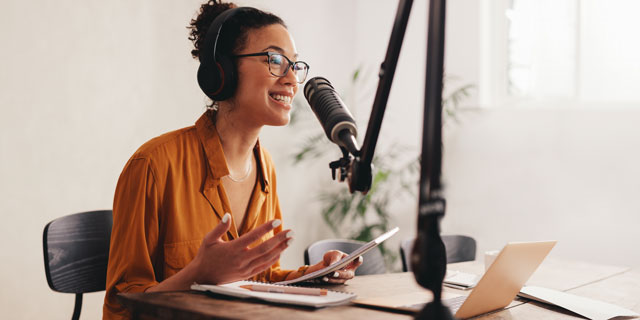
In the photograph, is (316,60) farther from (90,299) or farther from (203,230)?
(203,230)

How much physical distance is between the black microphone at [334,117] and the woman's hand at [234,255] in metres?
0.22

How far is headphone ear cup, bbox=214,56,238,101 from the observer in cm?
156

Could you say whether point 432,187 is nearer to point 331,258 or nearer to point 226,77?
point 331,258

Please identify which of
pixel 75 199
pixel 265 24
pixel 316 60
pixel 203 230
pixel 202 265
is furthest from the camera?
pixel 316 60

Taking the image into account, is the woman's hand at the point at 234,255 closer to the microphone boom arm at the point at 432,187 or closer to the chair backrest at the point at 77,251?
the microphone boom arm at the point at 432,187

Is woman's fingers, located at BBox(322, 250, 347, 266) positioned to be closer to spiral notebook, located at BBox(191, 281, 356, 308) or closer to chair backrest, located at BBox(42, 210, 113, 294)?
spiral notebook, located at BBox(191, 281, 356, 308)

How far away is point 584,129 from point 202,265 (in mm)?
2800

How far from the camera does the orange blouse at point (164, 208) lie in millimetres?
1350

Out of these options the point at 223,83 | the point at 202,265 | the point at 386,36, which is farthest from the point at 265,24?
the point at 386,36

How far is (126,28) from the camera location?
2.91m

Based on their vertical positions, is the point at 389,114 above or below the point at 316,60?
below

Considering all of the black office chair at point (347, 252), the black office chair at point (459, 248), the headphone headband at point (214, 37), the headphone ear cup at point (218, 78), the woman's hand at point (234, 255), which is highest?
the headphone headband at point (214, 37)

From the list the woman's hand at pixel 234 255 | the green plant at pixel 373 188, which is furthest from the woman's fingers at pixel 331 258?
the green plant at pixel 373 188

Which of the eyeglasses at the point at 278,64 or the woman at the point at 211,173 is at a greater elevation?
the eyeglasses at the point at 278,64
